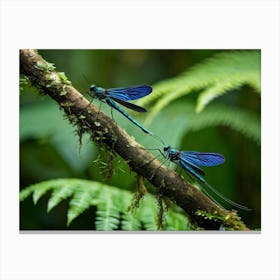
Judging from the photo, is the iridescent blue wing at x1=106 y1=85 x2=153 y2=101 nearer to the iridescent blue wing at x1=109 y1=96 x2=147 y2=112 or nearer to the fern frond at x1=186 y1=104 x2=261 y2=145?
the iridescent blue wing at x1=109 y1=96 x2=147 y2=112

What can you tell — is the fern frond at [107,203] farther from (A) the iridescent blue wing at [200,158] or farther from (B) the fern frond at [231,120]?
(B) the fern frond at [231,120]

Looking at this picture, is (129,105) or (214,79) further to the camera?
(214,79)

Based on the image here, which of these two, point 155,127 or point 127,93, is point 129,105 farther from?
point 155,127

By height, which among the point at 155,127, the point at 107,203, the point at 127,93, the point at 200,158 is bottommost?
the point at 107,203
